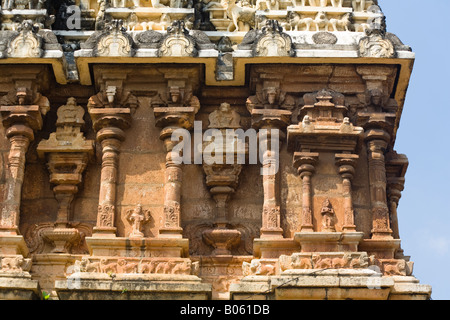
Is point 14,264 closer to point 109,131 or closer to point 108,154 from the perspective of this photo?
point 108,154

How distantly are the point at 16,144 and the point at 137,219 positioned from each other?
2084 mm

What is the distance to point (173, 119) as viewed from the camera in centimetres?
1466

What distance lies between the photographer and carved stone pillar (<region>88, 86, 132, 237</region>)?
14023 mm

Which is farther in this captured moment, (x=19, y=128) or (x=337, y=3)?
(x=337, y=3)

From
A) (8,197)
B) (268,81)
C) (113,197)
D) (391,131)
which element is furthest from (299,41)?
(8,197)

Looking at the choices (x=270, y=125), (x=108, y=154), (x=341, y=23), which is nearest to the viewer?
(x=108, y=154)

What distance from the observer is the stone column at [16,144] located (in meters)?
14.0

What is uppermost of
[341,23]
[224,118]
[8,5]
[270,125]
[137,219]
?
[8,5]

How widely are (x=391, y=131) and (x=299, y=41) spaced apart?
6.06 ft

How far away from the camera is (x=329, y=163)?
14438 mm

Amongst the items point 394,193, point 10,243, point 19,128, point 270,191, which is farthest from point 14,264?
point 394,193
